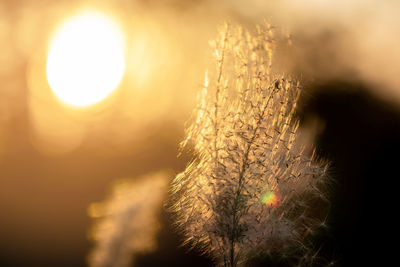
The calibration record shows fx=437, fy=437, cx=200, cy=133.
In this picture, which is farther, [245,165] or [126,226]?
[126,226]

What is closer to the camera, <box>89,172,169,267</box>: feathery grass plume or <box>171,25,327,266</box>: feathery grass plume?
<box>171,25,327,266</box>: feathery grass plume

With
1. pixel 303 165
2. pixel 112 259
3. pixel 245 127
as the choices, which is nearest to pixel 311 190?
pixel 303 165

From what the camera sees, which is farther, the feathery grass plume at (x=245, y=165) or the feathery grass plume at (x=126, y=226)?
the feathery grass plume at (x=126, y=226)
